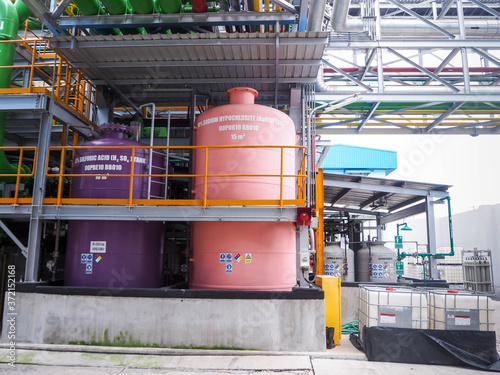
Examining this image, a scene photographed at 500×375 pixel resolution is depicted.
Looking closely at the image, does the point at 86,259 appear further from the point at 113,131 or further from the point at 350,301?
the point at 350,301

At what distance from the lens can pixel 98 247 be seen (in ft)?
25.8

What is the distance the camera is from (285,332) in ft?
23.1

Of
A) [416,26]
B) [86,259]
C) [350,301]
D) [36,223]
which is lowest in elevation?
[350,301]

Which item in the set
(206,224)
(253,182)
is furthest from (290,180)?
(206,224)

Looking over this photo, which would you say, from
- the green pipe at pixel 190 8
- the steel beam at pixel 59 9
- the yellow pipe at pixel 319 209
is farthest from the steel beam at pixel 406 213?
the steel beam at pixel 59 9

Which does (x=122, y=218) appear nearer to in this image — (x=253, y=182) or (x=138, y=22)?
(x=253, y=182)

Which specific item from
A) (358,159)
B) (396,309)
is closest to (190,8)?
(396,309)

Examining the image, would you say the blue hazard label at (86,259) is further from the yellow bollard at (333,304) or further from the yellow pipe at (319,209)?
the yellow pipe at (319,209)

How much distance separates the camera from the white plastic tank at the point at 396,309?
7.20 meters

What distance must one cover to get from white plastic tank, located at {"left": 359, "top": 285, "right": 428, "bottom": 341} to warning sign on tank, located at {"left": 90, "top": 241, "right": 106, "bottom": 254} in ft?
18.0

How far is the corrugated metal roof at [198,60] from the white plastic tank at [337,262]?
→ 6827 millimetres

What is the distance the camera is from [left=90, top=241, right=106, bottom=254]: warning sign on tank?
7.84 m

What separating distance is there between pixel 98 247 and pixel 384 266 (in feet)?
35.8

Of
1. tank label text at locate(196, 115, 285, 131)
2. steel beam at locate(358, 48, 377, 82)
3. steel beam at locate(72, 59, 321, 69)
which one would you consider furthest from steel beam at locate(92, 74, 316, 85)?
steel beam at locate(358, 48, 377, 82)
